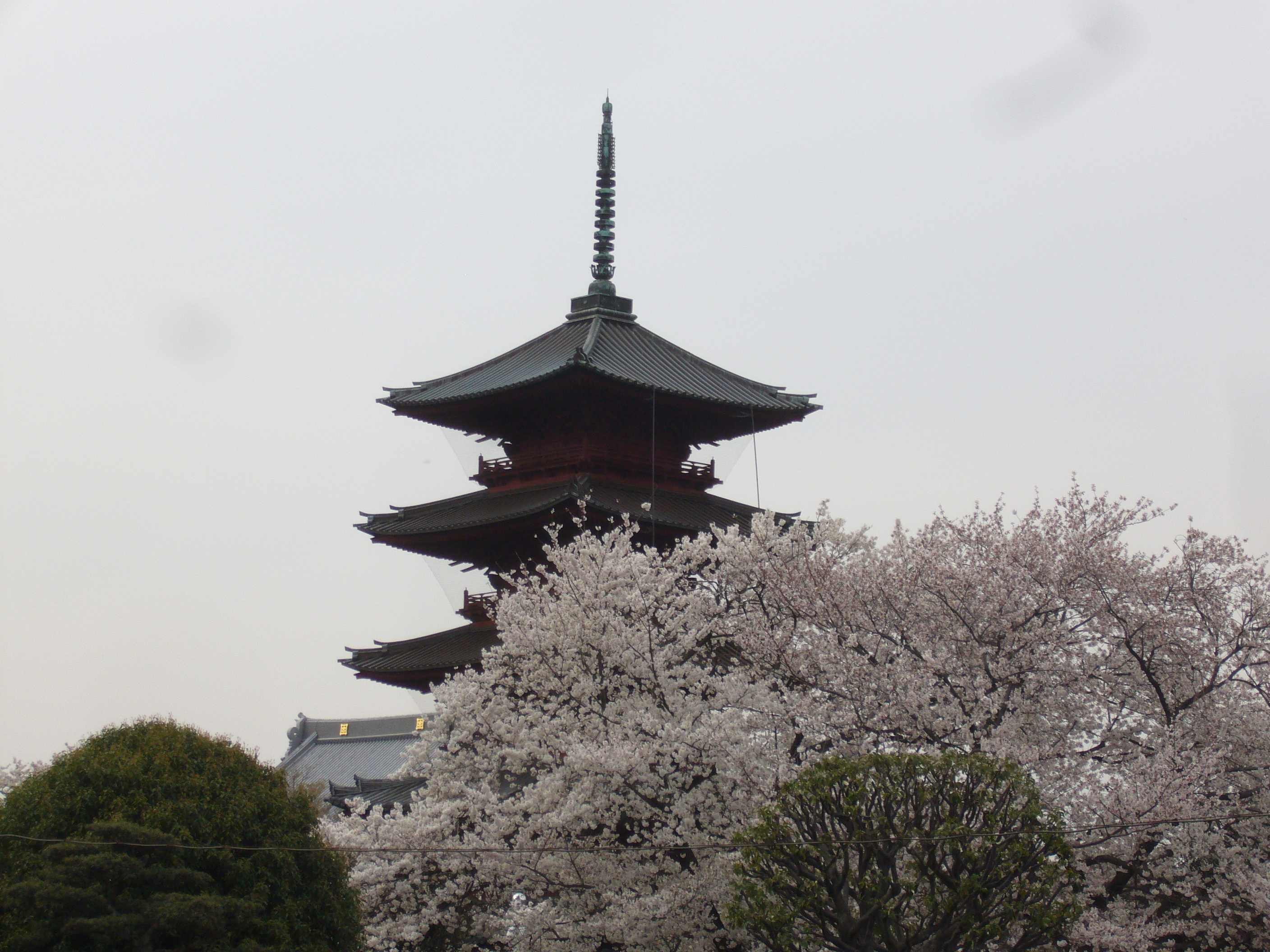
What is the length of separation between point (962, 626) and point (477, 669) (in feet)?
29.1

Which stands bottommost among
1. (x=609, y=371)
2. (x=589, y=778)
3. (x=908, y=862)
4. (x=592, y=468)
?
(x=908, y=862)

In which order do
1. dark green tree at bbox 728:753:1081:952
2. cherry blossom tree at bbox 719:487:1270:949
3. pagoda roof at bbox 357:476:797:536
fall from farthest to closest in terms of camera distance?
1. pagoda roof at bbox 357:476:797:536
2. cherry blossom tree at bbox 719:487:1270:949
3. dark green tree at bbox 728:753:1081:952

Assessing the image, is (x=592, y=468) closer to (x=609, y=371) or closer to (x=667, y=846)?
(x=609, y=371)

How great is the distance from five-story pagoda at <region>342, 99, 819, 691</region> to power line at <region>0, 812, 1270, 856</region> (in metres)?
5.48

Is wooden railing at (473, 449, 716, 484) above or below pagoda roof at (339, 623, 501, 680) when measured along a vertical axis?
above

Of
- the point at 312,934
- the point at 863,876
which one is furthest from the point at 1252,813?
the point at 312,934

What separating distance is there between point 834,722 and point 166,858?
7.67 metres

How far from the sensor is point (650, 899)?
55.8ft

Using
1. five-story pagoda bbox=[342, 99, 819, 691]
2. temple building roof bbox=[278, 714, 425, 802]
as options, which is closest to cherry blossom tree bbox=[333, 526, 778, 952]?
five-story pagoda bbox=[342, 99, 819, 691]

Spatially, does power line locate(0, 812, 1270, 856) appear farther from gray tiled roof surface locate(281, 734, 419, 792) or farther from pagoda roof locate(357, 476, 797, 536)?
gray tiled roof surface locate(281, 734, 419, 792)

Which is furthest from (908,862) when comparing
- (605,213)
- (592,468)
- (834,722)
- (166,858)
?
(605,213)

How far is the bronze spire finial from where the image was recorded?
93.7ft

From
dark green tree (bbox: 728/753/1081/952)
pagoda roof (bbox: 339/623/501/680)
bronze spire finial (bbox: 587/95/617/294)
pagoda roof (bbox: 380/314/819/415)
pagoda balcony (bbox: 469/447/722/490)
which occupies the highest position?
bronze spire finial (bbox: 587/95/617/294)

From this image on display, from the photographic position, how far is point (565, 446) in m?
25.7
